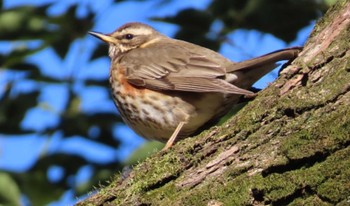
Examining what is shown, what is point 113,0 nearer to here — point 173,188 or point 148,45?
point 148,45

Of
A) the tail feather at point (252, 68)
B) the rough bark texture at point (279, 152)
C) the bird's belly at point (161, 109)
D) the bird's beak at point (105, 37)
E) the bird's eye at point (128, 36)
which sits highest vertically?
the bird's eye at point (128, 36)

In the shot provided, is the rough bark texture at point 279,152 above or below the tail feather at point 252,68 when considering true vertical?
below

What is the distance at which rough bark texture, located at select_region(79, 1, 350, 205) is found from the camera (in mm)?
2891

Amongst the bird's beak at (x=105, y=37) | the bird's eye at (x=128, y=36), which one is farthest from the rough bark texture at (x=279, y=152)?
the bird's eye at (x=128, y=36)

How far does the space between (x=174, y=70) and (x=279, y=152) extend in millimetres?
2319

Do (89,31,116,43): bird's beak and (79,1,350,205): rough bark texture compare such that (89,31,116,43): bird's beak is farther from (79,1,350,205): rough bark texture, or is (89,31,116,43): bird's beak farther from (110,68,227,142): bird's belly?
(79,1,350,205): rough bark texture

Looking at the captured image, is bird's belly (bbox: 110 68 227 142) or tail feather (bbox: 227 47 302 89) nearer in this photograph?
tail feather (bbox: 227 47 302 89)

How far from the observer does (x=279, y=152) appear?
9.94ft

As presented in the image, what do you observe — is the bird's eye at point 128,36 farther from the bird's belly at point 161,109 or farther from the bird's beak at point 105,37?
the bird's belly at point 161,109

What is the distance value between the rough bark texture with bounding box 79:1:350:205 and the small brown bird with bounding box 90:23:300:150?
975 millimetres

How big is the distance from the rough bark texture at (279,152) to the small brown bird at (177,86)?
0.98 meters

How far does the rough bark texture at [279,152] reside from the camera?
2.89 m

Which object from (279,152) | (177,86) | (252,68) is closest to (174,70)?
(177,86)

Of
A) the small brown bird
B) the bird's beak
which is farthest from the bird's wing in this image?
the bird's beak
